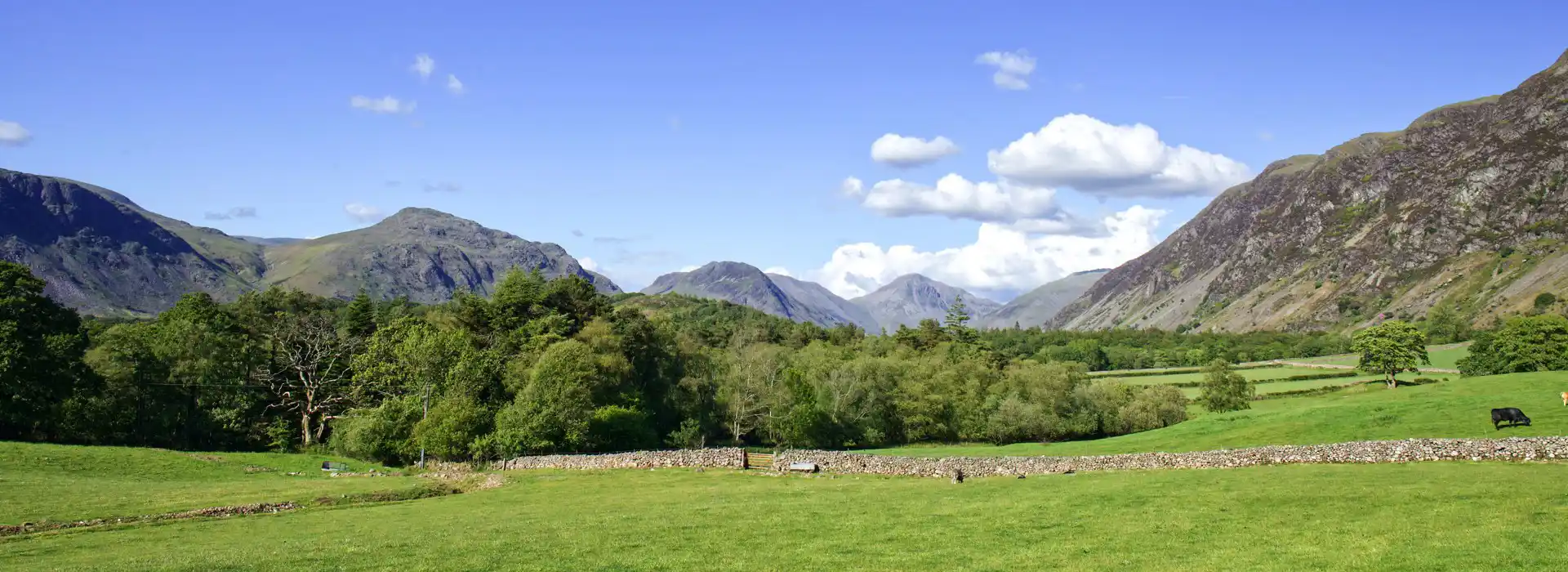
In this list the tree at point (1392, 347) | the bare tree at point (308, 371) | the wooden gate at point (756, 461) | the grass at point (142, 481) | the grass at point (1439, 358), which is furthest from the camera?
the grass at point (1439, 358)

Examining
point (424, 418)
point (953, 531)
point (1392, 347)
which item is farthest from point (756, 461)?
point (1392, 347)

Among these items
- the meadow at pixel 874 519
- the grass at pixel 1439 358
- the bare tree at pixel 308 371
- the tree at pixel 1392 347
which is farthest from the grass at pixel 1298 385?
the bare tree at pixel 308 371

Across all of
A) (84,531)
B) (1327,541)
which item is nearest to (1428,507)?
(1327,541)

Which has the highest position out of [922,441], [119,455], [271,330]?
[271,330]

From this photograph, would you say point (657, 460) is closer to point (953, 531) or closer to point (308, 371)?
point (953, 531)

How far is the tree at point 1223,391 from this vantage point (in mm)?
101500

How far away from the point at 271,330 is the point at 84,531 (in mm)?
66111

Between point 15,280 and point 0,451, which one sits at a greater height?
point 15,280

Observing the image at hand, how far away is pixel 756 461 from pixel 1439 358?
13488cm

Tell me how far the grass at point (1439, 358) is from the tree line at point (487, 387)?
5237cm

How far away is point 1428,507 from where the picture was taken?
2638 cm

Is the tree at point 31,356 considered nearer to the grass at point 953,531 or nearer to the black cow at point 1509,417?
the grass at point 953,531

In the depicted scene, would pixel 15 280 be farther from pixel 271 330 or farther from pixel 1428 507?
pixel 1428 507

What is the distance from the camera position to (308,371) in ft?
278
